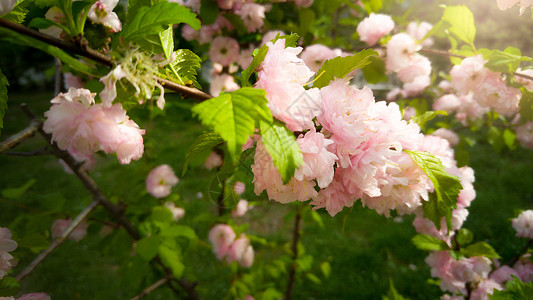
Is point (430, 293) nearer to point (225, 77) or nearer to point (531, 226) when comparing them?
point (531, 226)

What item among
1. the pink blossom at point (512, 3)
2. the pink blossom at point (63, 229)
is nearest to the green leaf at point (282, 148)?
the pink blossom at point (512, 3)

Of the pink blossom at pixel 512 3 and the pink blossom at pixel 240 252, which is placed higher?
the pink blossom at pixel 512 3

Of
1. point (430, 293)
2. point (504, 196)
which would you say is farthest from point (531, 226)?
point (504, 196)

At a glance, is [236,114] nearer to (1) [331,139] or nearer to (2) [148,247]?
(1) [331,139]

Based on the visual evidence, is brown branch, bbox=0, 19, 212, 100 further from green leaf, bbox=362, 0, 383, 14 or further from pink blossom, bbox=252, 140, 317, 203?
green leaf, bbox=362, 0, 383, 14

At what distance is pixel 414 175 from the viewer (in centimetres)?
85

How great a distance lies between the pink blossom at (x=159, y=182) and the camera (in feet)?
6.59

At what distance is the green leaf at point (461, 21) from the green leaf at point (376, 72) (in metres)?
0.41

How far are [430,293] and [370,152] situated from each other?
2403 millimetres

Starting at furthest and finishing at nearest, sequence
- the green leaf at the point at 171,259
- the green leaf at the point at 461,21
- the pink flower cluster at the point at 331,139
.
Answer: the green leaf at the point at 171,259
the green leaf at the point at 461,21
the pink flower cluster at the point at 331,139

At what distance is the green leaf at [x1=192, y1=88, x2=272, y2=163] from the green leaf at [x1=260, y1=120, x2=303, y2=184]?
0.04 m

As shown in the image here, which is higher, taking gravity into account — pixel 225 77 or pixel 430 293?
pixel 225 77

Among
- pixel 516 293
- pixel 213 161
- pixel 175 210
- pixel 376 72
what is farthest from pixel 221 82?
pixel 516 293

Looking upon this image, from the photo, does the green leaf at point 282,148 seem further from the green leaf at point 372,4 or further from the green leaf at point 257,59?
the green leaf at point 372,4
